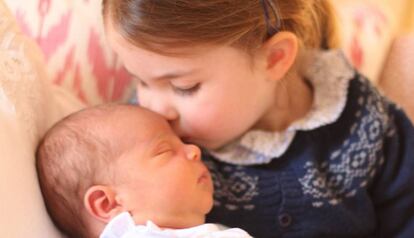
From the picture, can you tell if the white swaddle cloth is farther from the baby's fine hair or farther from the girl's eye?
the girl's eye

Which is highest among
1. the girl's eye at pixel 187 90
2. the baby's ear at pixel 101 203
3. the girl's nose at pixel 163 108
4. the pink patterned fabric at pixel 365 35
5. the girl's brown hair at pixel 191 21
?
the girl's brown hair at pixel 191 21

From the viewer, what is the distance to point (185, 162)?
2.80ft

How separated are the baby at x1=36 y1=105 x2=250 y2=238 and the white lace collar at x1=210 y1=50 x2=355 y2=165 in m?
0.18

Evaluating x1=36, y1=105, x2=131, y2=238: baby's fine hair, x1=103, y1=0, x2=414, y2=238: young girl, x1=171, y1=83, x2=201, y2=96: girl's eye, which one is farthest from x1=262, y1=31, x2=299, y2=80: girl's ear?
x1=36, y1=105, x2=131, y2=238: baby's fine hair

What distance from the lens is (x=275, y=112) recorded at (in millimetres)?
1070

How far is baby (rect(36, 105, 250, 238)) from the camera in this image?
819 mm

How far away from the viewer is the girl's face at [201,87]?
34.5 inches

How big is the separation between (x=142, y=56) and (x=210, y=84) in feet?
0.35

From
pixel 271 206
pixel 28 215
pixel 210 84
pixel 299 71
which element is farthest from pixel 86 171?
pixel 299 71

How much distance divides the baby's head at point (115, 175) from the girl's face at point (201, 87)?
7 centimetres

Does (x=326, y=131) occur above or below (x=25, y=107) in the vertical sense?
below

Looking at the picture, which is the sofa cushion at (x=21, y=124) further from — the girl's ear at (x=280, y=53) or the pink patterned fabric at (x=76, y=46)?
the girl's ear at (x=280, y=53)

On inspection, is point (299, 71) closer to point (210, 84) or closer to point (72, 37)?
point (210, 84)

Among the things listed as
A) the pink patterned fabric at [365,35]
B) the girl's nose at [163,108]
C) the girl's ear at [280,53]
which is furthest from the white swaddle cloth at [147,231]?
the pink patterned fabric at [365,35]
